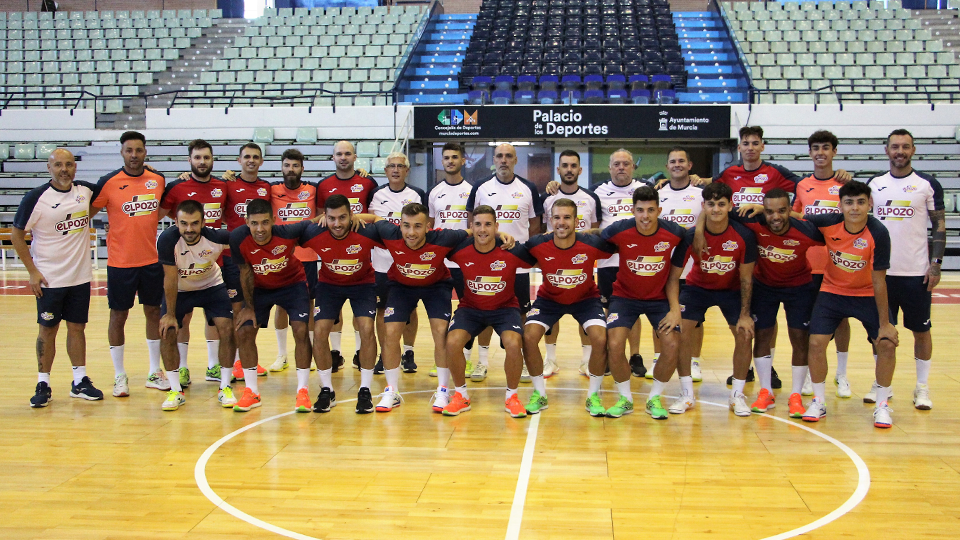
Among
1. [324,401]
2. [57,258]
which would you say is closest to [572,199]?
[324,401]

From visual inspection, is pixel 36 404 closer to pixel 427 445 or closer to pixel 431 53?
pixel 427 445

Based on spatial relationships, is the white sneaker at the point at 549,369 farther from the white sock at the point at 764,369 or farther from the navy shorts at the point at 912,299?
the navy shorts at the point at 912,299

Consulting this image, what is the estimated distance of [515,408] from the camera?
5.62 m

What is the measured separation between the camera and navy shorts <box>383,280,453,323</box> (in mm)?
6070

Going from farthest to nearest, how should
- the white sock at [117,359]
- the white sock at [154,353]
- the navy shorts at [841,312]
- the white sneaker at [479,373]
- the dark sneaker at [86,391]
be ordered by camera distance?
the white sneaker at [479,373] < the white sock at [154,353] < the white sock at [117,359] < the dark sneaker at [86,391] < the navy shorts at [841,312]

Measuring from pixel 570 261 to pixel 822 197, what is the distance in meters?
2.19

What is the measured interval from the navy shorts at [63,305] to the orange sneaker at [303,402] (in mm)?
1911

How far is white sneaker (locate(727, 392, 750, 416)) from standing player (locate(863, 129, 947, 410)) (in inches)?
45.3

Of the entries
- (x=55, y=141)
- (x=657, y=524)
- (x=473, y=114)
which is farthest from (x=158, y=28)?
(x=657, y=524)

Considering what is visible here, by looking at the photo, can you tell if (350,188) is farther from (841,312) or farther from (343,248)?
(841,312)

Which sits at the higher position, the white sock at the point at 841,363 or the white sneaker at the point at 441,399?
the white sock at the point at 841,363

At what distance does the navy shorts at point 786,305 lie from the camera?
19.0ft

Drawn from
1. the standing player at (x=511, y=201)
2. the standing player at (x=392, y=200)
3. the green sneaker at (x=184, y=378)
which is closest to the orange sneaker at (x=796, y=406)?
the standing player at (x=511, y=201)

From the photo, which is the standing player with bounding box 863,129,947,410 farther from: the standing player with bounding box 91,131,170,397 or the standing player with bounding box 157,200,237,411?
the standing player with bounding box 91,131,170,397
